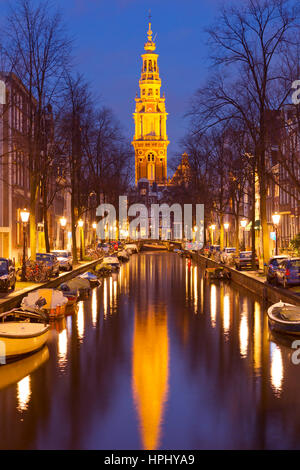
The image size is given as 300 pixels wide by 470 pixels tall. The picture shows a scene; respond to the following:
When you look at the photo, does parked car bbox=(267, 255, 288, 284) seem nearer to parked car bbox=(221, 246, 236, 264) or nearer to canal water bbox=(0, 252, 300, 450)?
canal water bbox=(0, 252, 300, 450)

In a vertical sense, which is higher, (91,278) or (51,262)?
(51,262)

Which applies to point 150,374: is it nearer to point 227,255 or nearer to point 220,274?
point 220,274

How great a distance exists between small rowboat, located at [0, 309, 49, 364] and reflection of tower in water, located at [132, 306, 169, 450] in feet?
10.5

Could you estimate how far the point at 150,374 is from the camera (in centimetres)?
2114

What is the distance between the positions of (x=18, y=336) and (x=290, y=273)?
19.8 m

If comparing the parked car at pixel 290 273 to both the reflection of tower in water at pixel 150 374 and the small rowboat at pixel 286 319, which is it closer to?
the reflection of tower in water at pixel 150 374

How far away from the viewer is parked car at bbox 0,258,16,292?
122ft

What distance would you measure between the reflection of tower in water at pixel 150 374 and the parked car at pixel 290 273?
26.3 ft

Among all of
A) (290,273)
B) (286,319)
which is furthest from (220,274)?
(286,319)

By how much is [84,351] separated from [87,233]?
109 metres

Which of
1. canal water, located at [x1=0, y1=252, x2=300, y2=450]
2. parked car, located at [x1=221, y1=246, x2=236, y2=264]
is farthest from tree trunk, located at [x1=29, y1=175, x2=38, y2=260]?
parked car, located at [x1=221, y1=246, x2=236, y2=264]

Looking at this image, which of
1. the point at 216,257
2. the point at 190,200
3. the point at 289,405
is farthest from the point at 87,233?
the point at 289,405

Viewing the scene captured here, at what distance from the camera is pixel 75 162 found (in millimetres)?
71875
